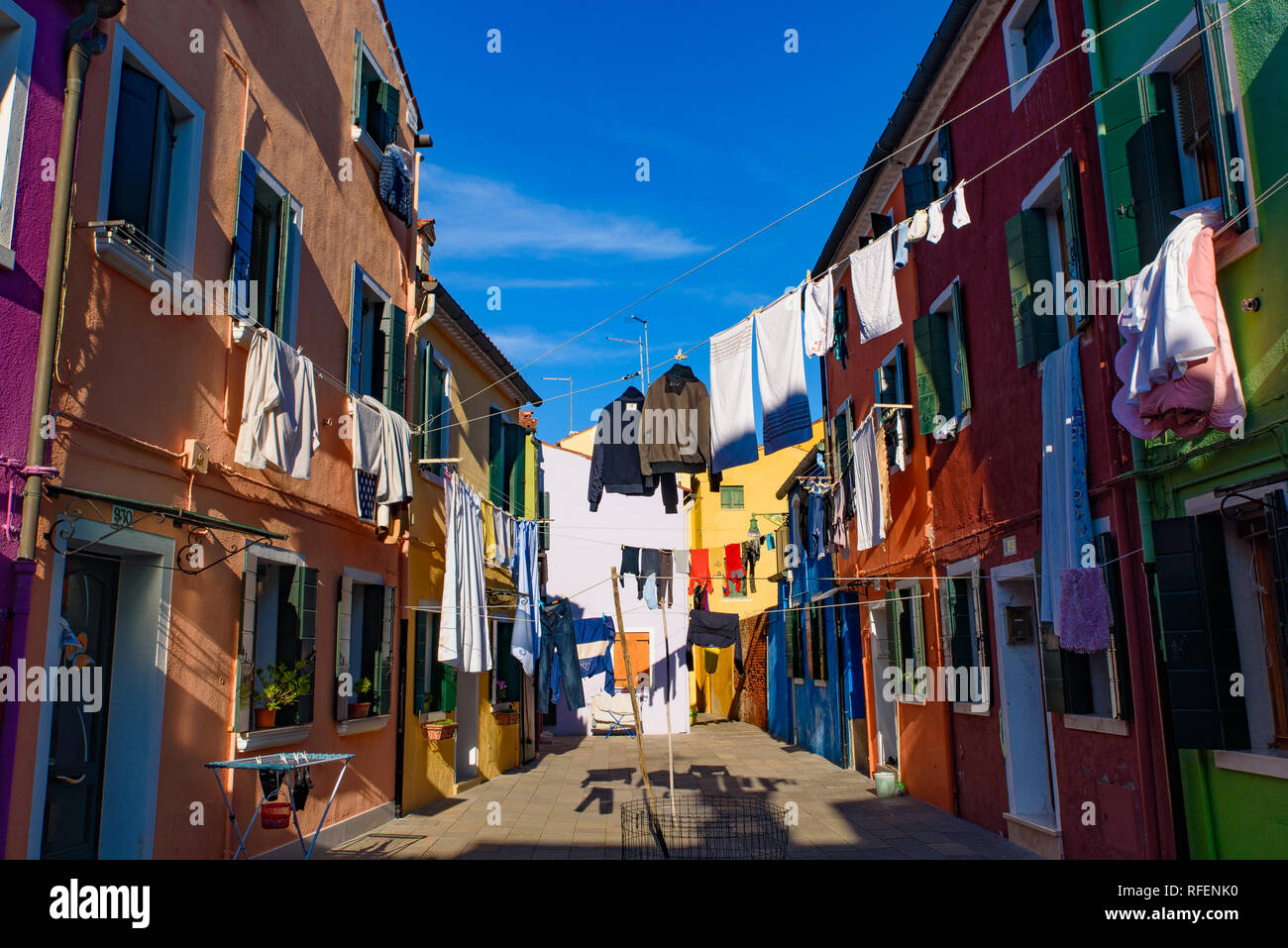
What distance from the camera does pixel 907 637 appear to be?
12977 mm

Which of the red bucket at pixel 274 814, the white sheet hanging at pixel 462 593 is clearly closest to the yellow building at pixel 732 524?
the white sheet hanging at pixel 462 593

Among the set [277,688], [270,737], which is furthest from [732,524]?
[270,737]

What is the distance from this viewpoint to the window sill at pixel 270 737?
761 centimetres

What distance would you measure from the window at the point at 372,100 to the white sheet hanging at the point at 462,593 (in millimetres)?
4251

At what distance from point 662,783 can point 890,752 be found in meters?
3.49

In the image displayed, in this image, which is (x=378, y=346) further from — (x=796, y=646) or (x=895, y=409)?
(x=796, y=646)

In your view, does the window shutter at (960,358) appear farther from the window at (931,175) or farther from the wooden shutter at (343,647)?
the wooden shutter at (343,647)

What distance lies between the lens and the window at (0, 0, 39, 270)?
207 inches

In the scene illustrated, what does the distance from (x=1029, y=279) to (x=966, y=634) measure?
13.2 feet

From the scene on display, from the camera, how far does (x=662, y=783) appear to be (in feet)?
46.5

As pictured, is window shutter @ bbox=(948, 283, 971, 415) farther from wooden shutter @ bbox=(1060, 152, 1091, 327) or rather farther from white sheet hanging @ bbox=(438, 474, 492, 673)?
white sheet hanging @ bbox=(438, 474, 492, 673)

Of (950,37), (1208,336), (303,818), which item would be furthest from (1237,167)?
(303,818)
